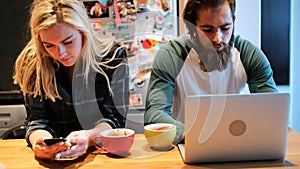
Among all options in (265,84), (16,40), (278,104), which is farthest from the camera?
(16,40)

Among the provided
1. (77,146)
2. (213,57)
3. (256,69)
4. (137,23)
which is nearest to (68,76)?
(77,146)

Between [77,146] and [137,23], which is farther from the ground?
[137,23]

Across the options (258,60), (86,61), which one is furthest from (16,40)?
(258,60)

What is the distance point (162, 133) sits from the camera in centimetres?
106

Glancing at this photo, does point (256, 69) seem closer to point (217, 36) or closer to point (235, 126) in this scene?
point (217, 36)

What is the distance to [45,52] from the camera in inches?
48.6

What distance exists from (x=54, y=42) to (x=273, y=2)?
1894 millimetres

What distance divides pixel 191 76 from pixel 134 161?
60cm

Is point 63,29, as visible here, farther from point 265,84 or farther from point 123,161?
point 265,84

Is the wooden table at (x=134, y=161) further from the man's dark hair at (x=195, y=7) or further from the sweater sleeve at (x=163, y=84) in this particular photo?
the man's dark hair at (x=195, y=7)

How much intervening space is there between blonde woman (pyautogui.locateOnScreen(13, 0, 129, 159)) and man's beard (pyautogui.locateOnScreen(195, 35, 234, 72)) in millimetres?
331

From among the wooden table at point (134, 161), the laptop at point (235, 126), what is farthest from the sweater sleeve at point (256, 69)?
the laptop at point (235, 126)

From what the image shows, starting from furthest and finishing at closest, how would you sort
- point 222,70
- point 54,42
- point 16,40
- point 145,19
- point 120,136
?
point 16,40, point 145,19, point 222,70, point 54,42, point 120,136

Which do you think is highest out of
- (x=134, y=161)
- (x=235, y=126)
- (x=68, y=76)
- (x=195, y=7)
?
(x=195, y=7)
